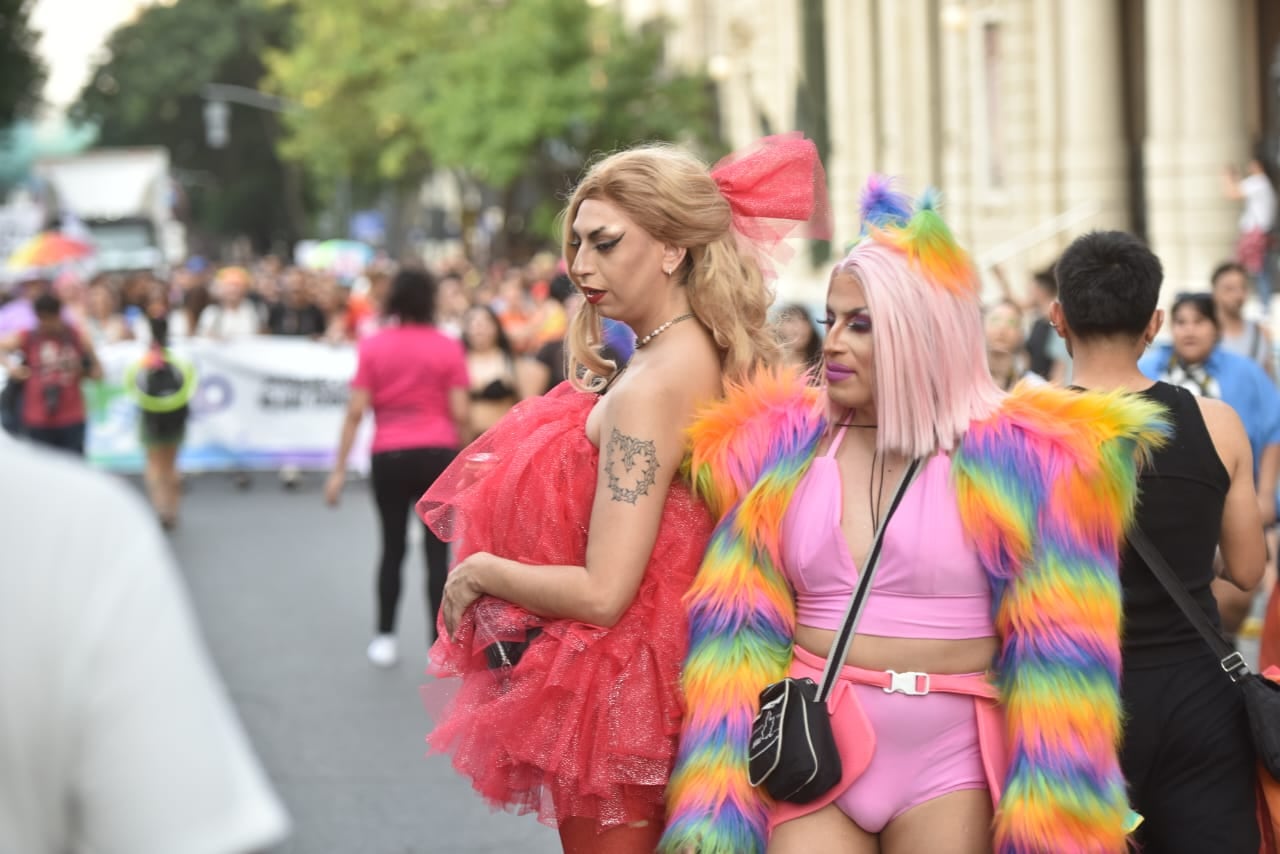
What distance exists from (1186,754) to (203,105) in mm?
85507

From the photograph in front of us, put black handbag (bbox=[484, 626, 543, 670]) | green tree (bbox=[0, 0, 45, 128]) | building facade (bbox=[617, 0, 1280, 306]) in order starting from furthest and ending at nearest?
green tree (bbox=[0, 0, 45, 128]) → building facade (bbox=[617, 0, 1280, 306]) → black handbag (bbox=[484, 626, 543, 670])

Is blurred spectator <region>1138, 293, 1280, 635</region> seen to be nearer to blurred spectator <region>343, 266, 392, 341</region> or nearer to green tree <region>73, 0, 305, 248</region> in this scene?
blurred spectator <region>343, 266, 392, 341</region>

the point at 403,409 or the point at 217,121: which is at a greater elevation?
the point at 217,121

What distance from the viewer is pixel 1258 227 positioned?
19.8 meters

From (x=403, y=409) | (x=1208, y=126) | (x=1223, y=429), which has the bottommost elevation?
(x=403, y=409)

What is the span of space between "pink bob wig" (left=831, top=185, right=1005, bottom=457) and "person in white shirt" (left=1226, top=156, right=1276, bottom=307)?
650 inches

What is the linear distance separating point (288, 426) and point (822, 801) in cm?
1733

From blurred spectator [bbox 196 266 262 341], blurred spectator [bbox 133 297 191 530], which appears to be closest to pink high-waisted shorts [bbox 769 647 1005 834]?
blurred spectator [bbox 133 297 191 530]

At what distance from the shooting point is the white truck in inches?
1935

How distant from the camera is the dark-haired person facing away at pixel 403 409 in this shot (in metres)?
9.99

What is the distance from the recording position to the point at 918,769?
138 inches

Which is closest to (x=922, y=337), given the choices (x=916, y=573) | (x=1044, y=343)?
(x=916, y=573)

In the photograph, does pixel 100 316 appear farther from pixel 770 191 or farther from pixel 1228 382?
pixel 770 191

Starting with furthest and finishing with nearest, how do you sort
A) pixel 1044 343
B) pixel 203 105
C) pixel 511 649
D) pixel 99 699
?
pixel 203 105 → pixel 1044 343 → pixel 511 649 → pixel 99 699
